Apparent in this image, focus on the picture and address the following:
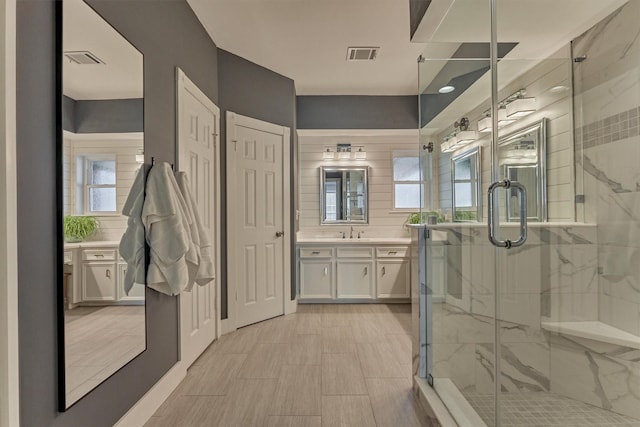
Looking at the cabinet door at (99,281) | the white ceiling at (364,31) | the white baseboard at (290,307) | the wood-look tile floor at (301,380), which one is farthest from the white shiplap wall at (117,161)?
the white baseboard at (290,307)

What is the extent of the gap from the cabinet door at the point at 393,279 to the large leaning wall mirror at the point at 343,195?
2.56ft

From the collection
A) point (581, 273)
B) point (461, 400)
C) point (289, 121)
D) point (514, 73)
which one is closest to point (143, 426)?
point (461, 400)

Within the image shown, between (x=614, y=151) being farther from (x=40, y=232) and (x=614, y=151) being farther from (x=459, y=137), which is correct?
(x=40, y=232)

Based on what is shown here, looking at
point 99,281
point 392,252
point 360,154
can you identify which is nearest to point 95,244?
point 99,281

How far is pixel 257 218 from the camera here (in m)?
3.80

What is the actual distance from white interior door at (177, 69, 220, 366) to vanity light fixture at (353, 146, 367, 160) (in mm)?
2272

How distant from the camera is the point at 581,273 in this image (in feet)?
6.56

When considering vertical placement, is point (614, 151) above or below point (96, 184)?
above

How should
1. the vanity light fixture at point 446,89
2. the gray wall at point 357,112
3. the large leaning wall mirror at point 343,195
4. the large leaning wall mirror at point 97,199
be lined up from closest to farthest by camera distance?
the large leaning wall mirror at point 97,199, the vanity light fixture at point 446,89, the gray wall at point 357,112, the large leaning wall mirror at point 343,195

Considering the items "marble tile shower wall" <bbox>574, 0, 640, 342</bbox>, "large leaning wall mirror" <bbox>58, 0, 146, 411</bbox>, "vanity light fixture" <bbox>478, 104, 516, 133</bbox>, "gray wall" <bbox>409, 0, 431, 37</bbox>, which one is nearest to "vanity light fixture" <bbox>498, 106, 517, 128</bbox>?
"vanity light fixture" <bbox>478, 104, 516, 133</bbox>

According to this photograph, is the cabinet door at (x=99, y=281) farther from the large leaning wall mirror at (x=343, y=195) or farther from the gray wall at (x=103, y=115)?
the large leaning wall mirror at (x=343, y=195)

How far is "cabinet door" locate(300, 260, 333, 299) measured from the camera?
4574mm

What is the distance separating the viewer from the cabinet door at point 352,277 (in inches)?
181

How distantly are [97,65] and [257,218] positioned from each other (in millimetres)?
2292
